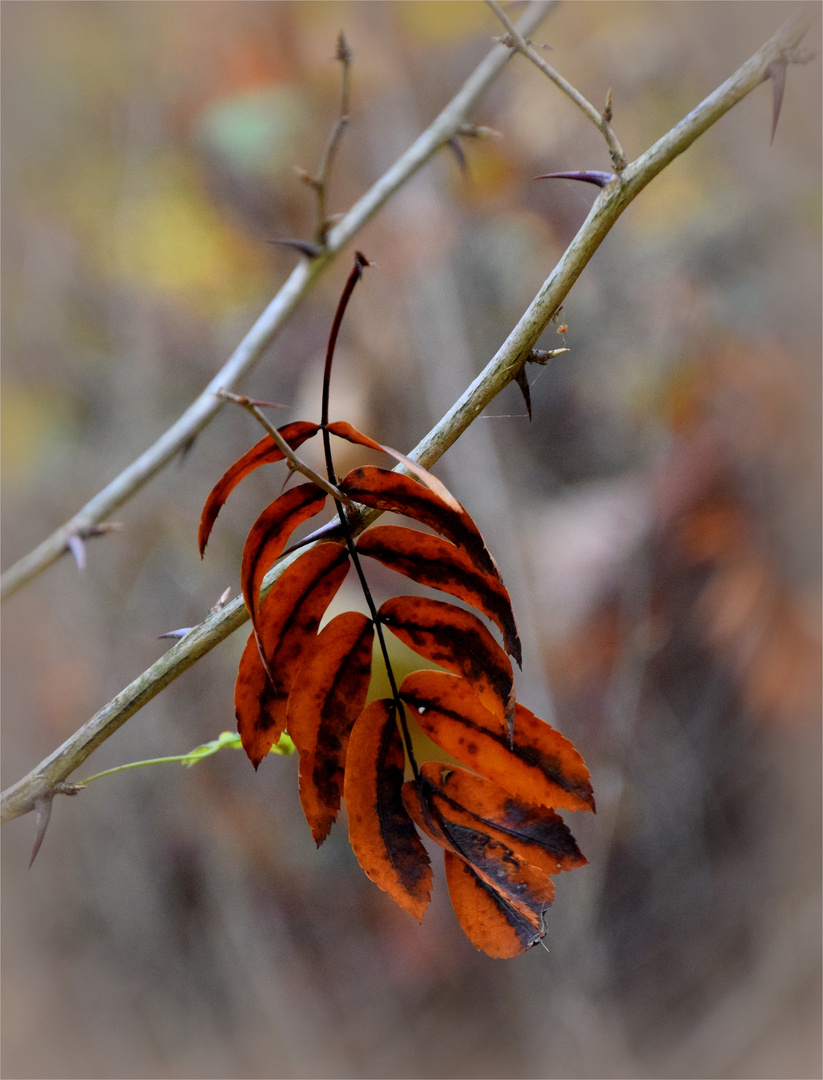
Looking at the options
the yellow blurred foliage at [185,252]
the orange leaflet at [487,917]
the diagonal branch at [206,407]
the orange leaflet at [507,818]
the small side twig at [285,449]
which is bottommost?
the orange leaflet at [487,917]

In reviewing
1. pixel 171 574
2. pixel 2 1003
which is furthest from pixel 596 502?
pixel 2 1003

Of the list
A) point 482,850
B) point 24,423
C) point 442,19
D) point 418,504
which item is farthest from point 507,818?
point 442,19

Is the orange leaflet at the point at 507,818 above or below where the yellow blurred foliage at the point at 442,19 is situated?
below

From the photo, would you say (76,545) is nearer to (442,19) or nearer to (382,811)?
(382,811)

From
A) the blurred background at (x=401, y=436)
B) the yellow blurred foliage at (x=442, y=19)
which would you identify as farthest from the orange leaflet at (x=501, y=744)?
the yellow blurred foliage at (x=442, y=19)

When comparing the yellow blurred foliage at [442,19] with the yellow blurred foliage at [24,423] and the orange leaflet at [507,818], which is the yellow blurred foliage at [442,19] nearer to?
the yellow blurred foliage at [24,423]

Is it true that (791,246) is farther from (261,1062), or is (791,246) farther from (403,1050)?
(261,1062)
